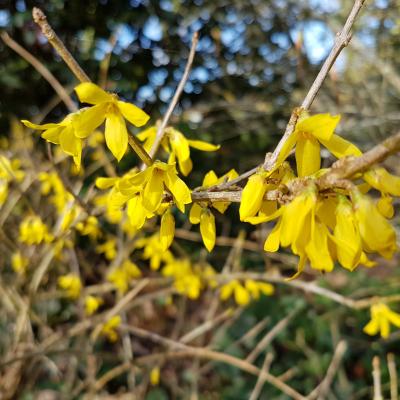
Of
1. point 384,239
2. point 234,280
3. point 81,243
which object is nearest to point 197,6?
point 81,243

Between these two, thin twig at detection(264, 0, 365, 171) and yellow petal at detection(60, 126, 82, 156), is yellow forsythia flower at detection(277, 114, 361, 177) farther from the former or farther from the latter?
yellow petal at detection(60, 126, 82, 156)

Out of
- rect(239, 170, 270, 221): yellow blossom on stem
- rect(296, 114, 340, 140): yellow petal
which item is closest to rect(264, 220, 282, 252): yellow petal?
rect(239, 170, 270, 221): yellow blossom on stem

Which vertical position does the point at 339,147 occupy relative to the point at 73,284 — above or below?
above

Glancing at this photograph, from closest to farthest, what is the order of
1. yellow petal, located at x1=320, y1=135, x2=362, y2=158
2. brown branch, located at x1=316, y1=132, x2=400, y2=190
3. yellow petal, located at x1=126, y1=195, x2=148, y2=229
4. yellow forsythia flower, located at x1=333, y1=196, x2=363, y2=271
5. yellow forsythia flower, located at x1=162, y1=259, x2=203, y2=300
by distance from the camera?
brown branch, located at x1=316, y1=132, x2=400, y2=190 → yellow forsythia flower, located at x1=333, y1=196, x2=363, y2=271 → yellow petal, located at x1=320, y1=135, x2=362, y2=158 → yellow petal, located at x1=126, y1=195, x2=148, y2=229 → yellow forsythia flower, located at x1=162, y1=259, x2=203, y2=300

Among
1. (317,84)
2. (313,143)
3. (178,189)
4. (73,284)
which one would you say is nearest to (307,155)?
(313,143)

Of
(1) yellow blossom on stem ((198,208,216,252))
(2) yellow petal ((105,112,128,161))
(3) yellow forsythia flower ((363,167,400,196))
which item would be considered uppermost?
(2) yellow petal ((105,112,128,161))

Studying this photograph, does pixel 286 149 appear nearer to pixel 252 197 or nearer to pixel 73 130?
pixel 252 197

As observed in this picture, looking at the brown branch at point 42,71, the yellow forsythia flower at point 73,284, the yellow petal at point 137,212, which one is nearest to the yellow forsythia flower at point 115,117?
the yellow petal at point 137,212
